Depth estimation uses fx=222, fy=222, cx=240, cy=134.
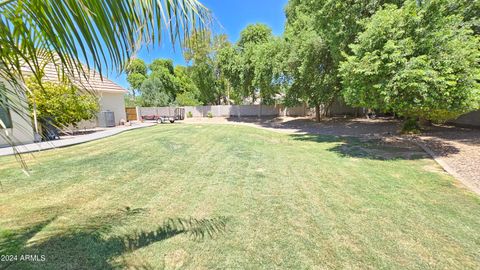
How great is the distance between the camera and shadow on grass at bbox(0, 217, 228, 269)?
2.27 meters

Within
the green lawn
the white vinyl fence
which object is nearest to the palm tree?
the green lawn

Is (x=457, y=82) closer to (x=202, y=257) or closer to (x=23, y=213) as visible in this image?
(x=202, y=257)

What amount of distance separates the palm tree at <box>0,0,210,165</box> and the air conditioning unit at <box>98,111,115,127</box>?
16433 millimetres

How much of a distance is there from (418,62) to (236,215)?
646 centimetres

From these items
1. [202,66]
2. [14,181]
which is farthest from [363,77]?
→ [202,66]

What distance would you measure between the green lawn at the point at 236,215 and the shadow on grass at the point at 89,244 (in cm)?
1

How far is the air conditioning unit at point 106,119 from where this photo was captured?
15.6 meters

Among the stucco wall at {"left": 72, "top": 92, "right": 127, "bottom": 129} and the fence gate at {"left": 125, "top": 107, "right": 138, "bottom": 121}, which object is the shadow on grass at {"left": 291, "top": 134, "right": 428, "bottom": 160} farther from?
the fence gate at {"left": 125, "top": 107, "right": 138, "bottom": 121}

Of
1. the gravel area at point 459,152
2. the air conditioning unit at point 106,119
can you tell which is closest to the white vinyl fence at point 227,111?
the air conditioning unit at point 106,119

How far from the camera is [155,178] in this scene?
503cm

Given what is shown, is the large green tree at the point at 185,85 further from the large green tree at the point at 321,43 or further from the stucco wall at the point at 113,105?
the large green tree at the point at 321,43

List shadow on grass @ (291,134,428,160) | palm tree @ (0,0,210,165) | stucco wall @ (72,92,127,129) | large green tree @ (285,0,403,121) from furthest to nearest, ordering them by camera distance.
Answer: stucco wall @ (72,92,127,129), large green tree @ (285,0,403,121), shadow on grass @ (291,134,428,160), palm tree @ (0,0,210,165)

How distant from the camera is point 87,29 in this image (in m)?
1.16

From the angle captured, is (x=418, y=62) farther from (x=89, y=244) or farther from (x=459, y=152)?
(x=89, y=244)
